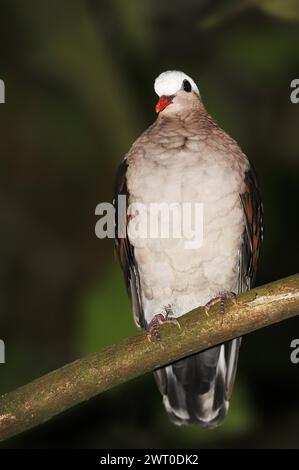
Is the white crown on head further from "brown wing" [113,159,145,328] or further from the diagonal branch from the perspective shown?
the diagonal branch

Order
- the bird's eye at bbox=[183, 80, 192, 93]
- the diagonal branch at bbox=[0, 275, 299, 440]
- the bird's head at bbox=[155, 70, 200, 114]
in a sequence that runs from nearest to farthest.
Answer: the diagonal branch at bbox=[0, 275, 299, 440]
the bird's head at bbox=[155, 70, 200, 114]
the bird's eye at bbox=[183, 80, 192, 93]

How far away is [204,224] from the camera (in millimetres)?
3926

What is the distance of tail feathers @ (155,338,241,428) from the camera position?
4355mm

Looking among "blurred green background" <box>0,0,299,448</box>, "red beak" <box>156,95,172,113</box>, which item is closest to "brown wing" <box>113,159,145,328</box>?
"blurred green background" <box>0,0,299,448</box>

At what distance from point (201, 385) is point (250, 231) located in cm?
88

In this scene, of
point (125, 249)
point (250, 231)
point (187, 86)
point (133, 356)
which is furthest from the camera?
point (187, 86)

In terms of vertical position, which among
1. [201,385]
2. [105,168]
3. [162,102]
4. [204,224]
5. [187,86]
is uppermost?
[187,86]

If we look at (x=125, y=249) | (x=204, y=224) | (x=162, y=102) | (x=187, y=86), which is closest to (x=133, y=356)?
(x=204, y=224)

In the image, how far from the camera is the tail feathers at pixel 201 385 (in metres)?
4.36

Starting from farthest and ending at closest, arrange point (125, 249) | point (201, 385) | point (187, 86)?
1. point (201, 385)
2. point (187, 86)
3. point (125, 249)

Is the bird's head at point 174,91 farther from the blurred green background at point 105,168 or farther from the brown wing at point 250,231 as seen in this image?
the brown wing at point 250,231

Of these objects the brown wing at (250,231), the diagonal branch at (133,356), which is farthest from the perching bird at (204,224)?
the diagonal branch at (133,356)

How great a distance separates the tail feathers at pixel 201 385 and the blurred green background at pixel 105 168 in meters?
0.10

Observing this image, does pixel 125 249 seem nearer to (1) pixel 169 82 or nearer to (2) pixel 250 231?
(2) pixel 250 231
